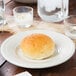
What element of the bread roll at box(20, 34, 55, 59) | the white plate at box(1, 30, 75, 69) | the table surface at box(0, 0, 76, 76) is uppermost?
the bread roll at box(20, 34, 55, 59)

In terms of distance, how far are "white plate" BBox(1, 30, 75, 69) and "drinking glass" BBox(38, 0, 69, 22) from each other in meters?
0.20

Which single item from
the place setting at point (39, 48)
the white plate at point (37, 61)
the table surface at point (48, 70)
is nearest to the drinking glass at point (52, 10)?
the place setting at point (39, 48)

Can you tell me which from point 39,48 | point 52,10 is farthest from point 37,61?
point 52,10

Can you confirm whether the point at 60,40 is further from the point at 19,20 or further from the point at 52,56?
the point at 19,20

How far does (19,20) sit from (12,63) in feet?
1.08

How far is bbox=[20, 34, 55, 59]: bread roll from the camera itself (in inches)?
25.6

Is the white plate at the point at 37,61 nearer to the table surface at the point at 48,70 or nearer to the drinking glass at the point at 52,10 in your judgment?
the table surface at the point at 48,70

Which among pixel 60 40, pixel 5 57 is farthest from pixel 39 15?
pixel 5 57

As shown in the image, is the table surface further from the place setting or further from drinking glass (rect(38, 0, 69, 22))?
drinking glass (rect(38, 0, 69, 22))

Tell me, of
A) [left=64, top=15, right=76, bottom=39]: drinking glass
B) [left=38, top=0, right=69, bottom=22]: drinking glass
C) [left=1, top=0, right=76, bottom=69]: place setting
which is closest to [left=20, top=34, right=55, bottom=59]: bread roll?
[left=1, top=0, right=76, bottom=69]: place setting

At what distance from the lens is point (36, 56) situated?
0.65 m

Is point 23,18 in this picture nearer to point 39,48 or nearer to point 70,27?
point 70,27

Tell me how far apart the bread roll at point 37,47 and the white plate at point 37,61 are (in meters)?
0.01

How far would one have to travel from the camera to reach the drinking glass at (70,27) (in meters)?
0.84
